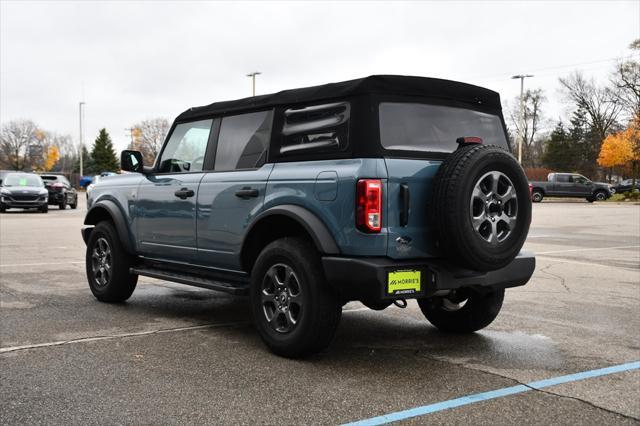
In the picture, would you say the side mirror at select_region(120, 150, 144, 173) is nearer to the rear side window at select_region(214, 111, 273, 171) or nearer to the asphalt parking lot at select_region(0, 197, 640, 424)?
the rear side window at select_region(214, 111, 273, 171)

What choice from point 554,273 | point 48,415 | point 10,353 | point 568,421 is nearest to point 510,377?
point 568,421

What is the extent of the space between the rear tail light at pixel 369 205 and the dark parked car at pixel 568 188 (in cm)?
4094

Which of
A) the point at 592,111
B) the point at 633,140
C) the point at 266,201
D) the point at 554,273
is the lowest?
the point at 554,273

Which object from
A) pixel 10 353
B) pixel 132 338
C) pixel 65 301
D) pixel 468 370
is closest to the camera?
pixel 468 370

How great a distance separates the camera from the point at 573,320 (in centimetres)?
635

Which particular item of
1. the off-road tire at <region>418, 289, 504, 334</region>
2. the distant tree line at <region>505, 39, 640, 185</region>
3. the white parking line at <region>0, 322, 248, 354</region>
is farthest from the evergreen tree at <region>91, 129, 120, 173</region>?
the off-road tire at <region>418, 289, 504, 334</region>

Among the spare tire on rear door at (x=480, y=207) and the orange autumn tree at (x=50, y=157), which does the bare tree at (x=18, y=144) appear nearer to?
the orange autumn tree at (x=50, y=157)

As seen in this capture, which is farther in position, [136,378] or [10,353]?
[10,353]

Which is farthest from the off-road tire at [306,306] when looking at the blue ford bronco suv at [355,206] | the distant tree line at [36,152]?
the distant tree line at [36,152]

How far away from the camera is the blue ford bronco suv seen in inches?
174

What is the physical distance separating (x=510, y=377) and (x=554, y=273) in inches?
226

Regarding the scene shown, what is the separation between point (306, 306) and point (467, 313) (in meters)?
1.70

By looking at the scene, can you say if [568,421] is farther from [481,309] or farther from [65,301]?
[65,301]

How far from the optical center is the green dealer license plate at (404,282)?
4.32m
